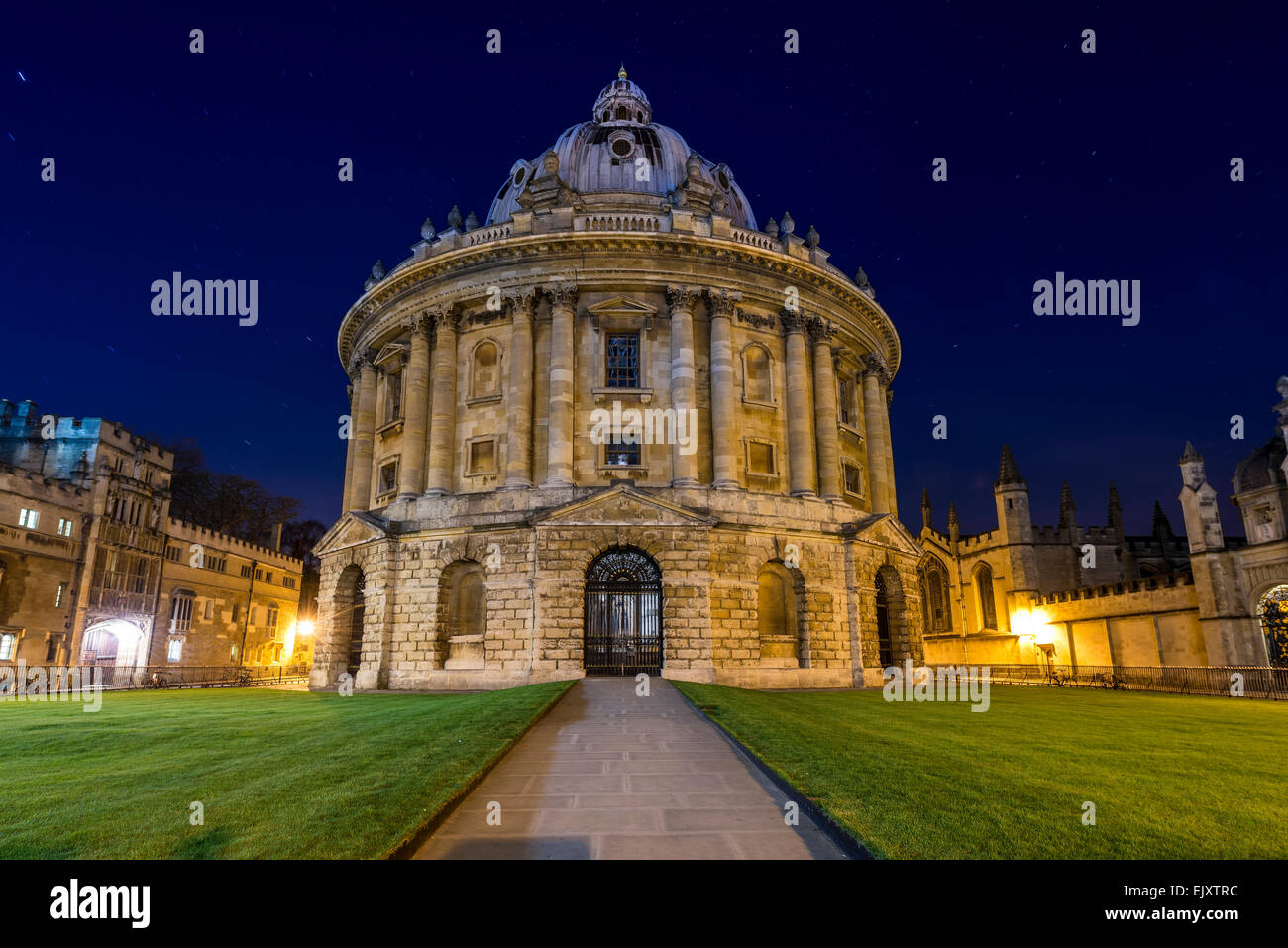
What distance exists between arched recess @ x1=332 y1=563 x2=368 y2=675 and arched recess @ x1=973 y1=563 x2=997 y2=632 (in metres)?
41.8

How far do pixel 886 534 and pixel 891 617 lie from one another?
401cm

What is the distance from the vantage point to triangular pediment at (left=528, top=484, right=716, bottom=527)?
2806cm

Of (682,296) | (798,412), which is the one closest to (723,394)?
(798,412)

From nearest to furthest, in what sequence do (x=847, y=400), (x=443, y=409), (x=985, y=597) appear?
(x=443, y=409), (x=847, y=400), (x=985, y=597)

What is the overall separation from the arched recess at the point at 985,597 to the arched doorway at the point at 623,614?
33.8 meters

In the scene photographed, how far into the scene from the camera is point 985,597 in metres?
52.8

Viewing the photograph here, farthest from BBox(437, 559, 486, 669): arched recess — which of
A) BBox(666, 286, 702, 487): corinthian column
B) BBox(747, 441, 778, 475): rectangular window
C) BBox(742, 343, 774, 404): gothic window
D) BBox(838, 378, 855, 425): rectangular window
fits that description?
BBox(838, 378, 855, 425): rectangular window

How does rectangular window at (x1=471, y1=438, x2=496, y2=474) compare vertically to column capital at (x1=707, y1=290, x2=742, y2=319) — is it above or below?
below

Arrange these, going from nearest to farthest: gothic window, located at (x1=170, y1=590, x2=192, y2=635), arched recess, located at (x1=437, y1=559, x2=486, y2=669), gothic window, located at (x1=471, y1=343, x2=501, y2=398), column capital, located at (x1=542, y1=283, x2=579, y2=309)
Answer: arched recess, located at (x1=437, y1=559, x2=486, y2=669)
column capital, located at (x1=542, y1=283, x2=579, y2=309)
gothic window, located at (x1=471, y1=343, x2=501, y2=398)
gothic window, located at (x1=170, y1=590, x2=192, y2=635)

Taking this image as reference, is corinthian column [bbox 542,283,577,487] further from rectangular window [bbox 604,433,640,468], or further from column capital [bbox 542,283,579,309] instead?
rectangular window [bbox 604,433,640,468]

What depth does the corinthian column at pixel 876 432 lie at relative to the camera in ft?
124

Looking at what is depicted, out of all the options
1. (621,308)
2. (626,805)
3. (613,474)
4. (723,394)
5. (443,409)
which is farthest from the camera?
(443,409)

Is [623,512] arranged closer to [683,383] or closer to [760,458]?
[683,383]
